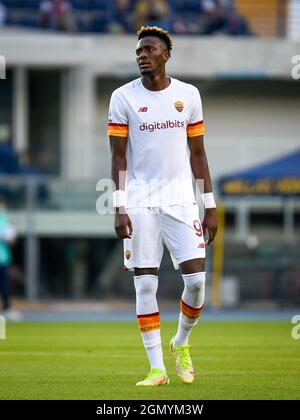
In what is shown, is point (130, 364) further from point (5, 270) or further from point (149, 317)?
point (5, 270)

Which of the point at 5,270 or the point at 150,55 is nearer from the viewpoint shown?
the point at 150,55

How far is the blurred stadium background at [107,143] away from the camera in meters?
24.5

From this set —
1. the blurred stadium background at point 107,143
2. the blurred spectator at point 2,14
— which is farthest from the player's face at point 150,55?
the blurred spectator at point 2,14

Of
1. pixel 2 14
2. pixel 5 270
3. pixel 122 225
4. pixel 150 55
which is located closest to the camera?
pixel 122 225

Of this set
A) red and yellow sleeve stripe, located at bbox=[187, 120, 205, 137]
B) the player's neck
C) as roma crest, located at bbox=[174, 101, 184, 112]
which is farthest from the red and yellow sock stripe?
the player's neck

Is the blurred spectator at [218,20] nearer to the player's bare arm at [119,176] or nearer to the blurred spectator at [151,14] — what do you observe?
the blurred spectator at [151,14]

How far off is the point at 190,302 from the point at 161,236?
54 cm

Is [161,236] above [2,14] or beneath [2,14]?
beneath

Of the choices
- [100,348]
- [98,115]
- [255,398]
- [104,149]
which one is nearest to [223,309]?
[104,149]

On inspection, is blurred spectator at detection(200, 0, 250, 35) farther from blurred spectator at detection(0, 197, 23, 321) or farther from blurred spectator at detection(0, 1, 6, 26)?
blurred spectator at detection(0, 197, 23, 321)

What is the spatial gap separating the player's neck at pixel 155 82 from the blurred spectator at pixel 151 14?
19591 millimetres

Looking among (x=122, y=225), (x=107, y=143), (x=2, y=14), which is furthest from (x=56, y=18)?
(x=122, y=225)

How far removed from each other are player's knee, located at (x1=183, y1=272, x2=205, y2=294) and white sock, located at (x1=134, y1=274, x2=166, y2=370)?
236mm

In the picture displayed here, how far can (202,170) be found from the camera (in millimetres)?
9266
